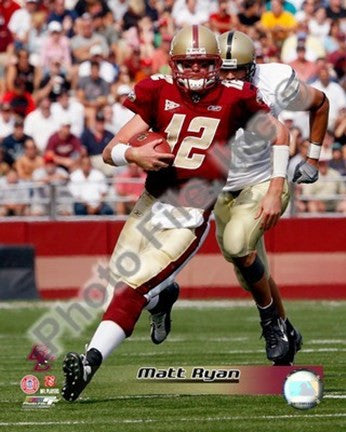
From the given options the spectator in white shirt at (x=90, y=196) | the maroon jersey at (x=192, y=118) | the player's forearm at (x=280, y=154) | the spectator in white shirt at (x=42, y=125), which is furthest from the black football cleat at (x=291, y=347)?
the spectator in white shirt at (x=42, y=125)

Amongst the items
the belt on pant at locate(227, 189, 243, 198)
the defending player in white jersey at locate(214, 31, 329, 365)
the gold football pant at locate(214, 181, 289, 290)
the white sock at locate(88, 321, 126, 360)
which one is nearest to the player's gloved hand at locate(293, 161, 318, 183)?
the defending player in white jersey at locate(214, 31, 329, 365)

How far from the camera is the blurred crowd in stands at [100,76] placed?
15297mm

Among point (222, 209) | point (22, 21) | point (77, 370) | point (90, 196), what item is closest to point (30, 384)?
point (77, 370)

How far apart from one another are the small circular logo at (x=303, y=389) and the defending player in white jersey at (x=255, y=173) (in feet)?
5.00

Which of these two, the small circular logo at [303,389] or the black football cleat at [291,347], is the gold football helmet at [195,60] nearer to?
the small circular logo at [303,389]

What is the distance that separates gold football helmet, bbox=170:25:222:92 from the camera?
278 inches

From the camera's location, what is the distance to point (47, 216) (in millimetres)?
15203

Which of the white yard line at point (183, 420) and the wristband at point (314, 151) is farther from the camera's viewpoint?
the wristband at point (314, 151)

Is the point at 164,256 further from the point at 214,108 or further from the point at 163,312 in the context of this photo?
the point at 163,312

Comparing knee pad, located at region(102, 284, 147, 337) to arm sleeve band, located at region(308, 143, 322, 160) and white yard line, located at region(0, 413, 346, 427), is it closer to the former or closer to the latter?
white yard line, located at region(0, 413, 346, 427)

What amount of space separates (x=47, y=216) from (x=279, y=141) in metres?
8.21

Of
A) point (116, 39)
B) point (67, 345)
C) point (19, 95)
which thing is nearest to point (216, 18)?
point (116, 39)

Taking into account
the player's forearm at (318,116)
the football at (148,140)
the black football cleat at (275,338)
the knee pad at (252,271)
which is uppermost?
the football at (148,140)

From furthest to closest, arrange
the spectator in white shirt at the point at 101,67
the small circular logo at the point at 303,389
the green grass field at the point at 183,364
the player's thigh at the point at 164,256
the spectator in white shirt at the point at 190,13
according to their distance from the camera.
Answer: the spectator in white shirt at the point at 190,13 < the spectator in white shirt at the point at 101,67 < the player's thigh at the point at 164,256 < the small circular logo at the point at 303,389 < the green grass field at the point at 183,364
